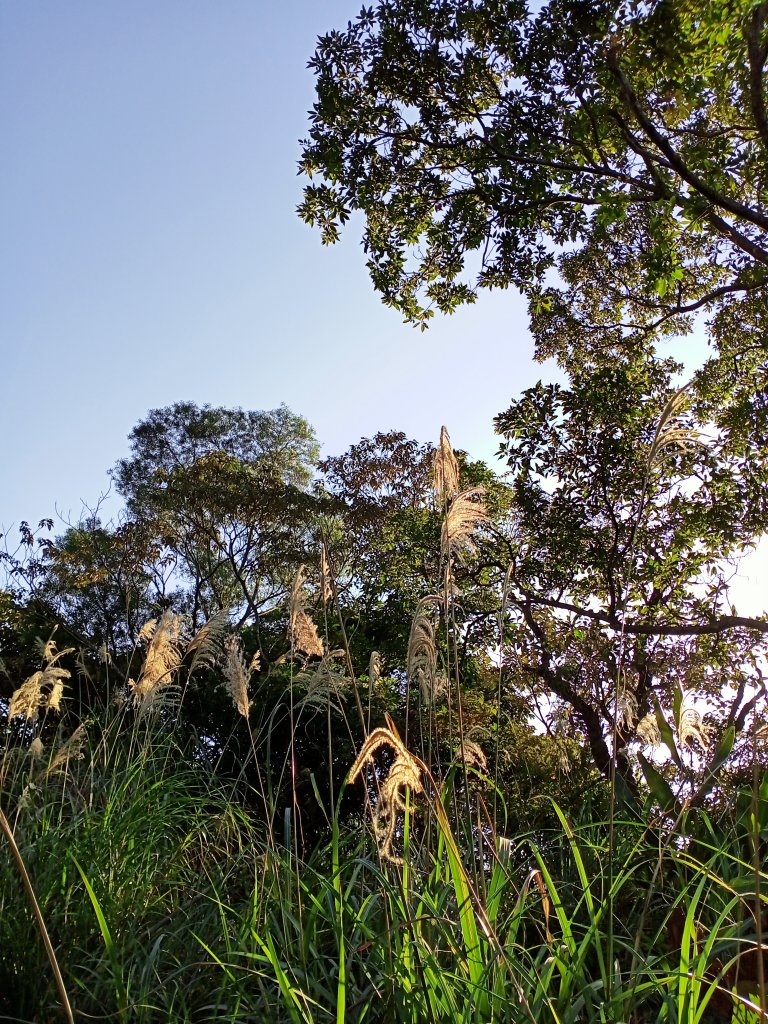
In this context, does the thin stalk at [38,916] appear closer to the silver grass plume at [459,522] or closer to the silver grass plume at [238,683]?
the silver grass plume at [459,522]

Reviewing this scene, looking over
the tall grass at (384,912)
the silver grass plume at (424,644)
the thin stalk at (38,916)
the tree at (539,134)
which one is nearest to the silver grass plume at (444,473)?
the tall grass at (384,912)

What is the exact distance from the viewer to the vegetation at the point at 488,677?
2.15m

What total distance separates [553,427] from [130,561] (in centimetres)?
844

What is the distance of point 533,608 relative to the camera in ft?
29.2

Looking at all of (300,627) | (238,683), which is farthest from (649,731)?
(238,683)

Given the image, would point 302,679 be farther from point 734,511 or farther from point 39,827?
point 734,511

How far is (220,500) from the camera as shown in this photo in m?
13.4

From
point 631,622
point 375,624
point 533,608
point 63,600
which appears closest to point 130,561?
point 63,600

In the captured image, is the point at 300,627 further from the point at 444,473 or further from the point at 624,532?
the point at 624,532

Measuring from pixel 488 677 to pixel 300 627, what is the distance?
21.2 ft

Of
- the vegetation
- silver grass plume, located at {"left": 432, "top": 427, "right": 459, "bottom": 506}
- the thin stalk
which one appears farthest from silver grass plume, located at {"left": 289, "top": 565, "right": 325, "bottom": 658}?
the thin stalk

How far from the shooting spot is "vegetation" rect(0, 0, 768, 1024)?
2152 mm

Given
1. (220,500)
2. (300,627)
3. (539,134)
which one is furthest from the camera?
(220,500)

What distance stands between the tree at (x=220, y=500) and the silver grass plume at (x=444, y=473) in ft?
31.9
